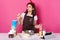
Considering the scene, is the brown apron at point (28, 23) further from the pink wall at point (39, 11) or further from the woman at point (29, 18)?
the pink wall at point (39, 11)

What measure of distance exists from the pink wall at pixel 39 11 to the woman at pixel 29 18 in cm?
7

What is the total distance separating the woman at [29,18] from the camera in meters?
1.28

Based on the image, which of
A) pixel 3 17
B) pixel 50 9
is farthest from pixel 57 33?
pixel 3 17

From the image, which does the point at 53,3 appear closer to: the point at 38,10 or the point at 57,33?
the point at 38,10

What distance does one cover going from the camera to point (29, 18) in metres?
1.28

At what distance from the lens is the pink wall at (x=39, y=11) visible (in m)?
1.36

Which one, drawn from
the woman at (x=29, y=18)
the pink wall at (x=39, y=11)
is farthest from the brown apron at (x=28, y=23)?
the pink wall at (x=39, y=11)

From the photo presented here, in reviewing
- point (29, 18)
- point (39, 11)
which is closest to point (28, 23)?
point (29, 18)

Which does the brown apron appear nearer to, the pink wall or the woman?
the woman

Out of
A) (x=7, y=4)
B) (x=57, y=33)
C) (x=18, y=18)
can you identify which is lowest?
(x=57, y=33)

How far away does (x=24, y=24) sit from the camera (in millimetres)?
1293

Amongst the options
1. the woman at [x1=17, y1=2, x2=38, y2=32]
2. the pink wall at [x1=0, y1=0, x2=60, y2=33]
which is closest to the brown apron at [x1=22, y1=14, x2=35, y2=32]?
the woman at [x1=17, y1=2, x2=38, y2=32]

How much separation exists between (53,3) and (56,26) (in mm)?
198

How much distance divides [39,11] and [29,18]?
138 millimetres
